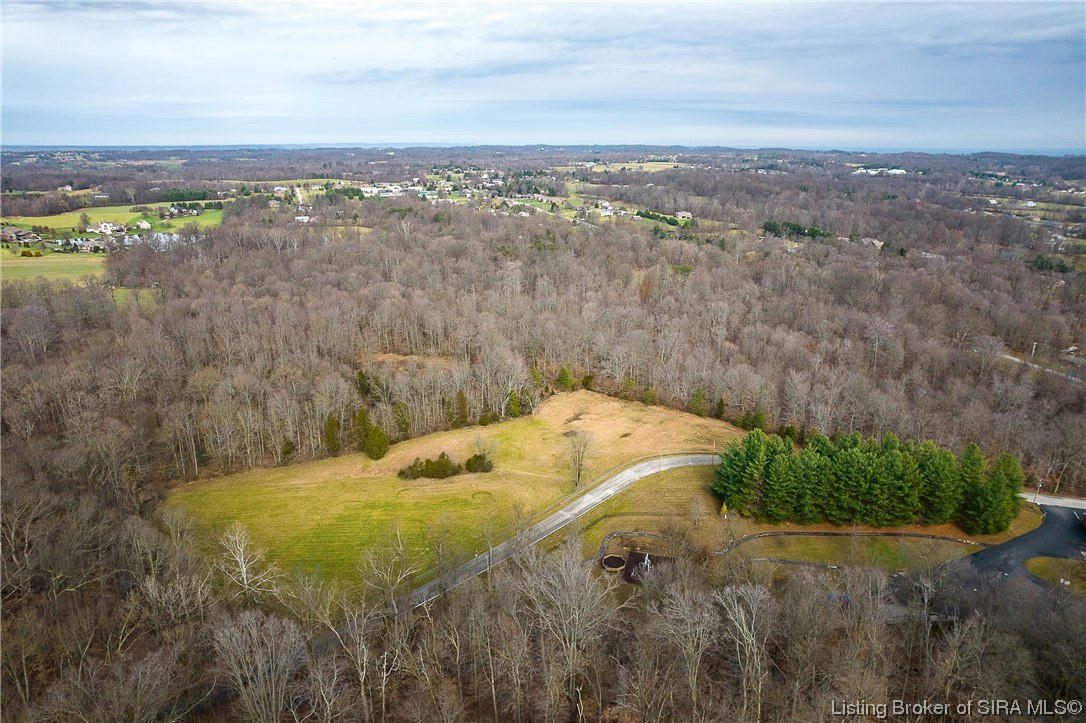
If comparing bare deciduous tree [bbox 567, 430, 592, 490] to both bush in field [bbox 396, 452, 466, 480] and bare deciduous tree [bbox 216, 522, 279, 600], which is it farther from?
bare deciduous tree [bbox 216, 522, 279, 600]

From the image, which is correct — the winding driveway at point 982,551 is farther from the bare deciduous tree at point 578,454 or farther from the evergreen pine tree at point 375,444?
the evergreen pine tree at point 375,444

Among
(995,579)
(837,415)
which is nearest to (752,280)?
(837,415)

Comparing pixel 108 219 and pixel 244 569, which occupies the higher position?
pixel 108 219

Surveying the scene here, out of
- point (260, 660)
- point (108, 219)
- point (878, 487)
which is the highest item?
point (108, 219)

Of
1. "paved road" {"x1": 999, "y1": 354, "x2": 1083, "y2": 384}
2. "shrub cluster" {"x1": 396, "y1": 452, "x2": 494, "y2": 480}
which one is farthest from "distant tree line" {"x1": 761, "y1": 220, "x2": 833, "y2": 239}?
"shrub cluster" {"x1": 396, "y1": 452, "x2": 494, "y2": 480}

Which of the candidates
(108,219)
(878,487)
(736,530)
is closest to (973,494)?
(878,487)

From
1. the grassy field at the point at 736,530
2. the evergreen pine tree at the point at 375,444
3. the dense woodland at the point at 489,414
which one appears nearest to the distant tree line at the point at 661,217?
the dense woodland at the point at 489,414

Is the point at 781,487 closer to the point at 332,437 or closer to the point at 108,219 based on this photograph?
the point at 332,437
